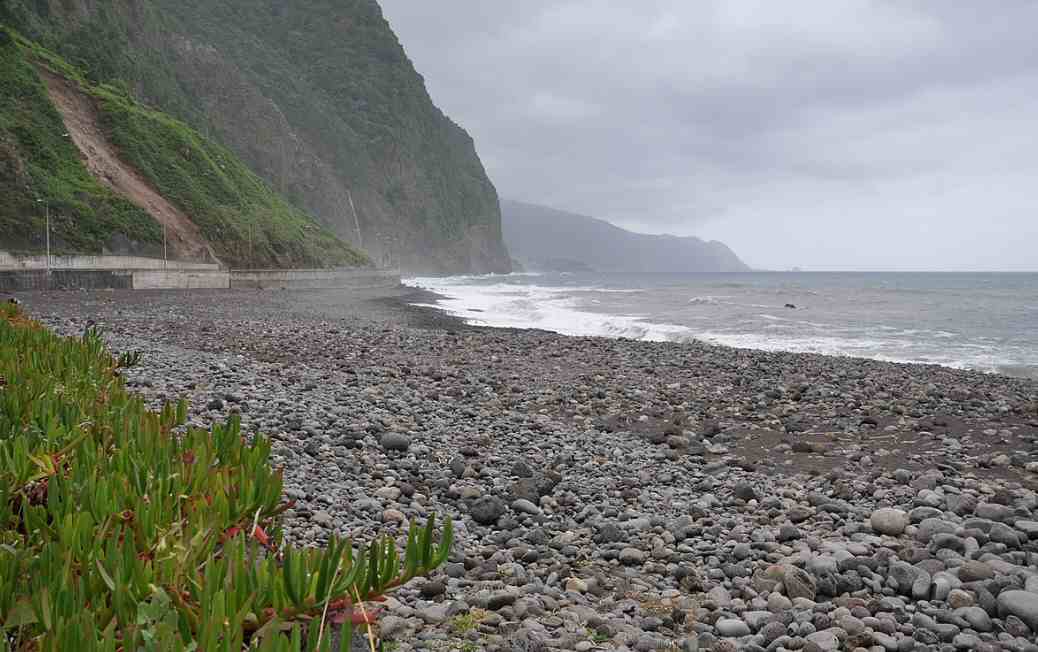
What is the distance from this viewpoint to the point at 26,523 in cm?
217

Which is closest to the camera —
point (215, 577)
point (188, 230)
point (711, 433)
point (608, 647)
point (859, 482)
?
point (215, 577)

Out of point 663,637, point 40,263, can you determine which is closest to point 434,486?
point 663,637

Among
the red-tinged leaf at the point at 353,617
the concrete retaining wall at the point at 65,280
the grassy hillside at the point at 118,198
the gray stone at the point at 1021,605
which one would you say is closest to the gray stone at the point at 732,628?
the gray stone at the point at 1021,605

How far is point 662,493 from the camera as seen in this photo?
6008 mm

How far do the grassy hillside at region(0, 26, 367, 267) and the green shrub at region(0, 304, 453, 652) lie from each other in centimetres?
3850

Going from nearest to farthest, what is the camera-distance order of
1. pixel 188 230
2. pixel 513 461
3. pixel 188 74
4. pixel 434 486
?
pixel 434 486
pixel 513 461
pixel 188 230
pixel 188 74

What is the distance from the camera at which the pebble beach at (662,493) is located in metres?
3.55

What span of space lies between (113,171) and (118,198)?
424cm

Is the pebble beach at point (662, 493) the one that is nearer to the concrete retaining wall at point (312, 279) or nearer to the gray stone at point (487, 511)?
the gray stone at point (487, 511)

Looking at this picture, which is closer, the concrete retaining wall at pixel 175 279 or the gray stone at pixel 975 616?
the gray stone at pixel 975 616

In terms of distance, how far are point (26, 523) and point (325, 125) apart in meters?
115

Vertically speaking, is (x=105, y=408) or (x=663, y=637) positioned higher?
(x=105, y=408)

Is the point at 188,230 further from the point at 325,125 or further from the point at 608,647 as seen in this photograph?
the point at 325,125

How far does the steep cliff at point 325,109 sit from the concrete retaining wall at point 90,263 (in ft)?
103
